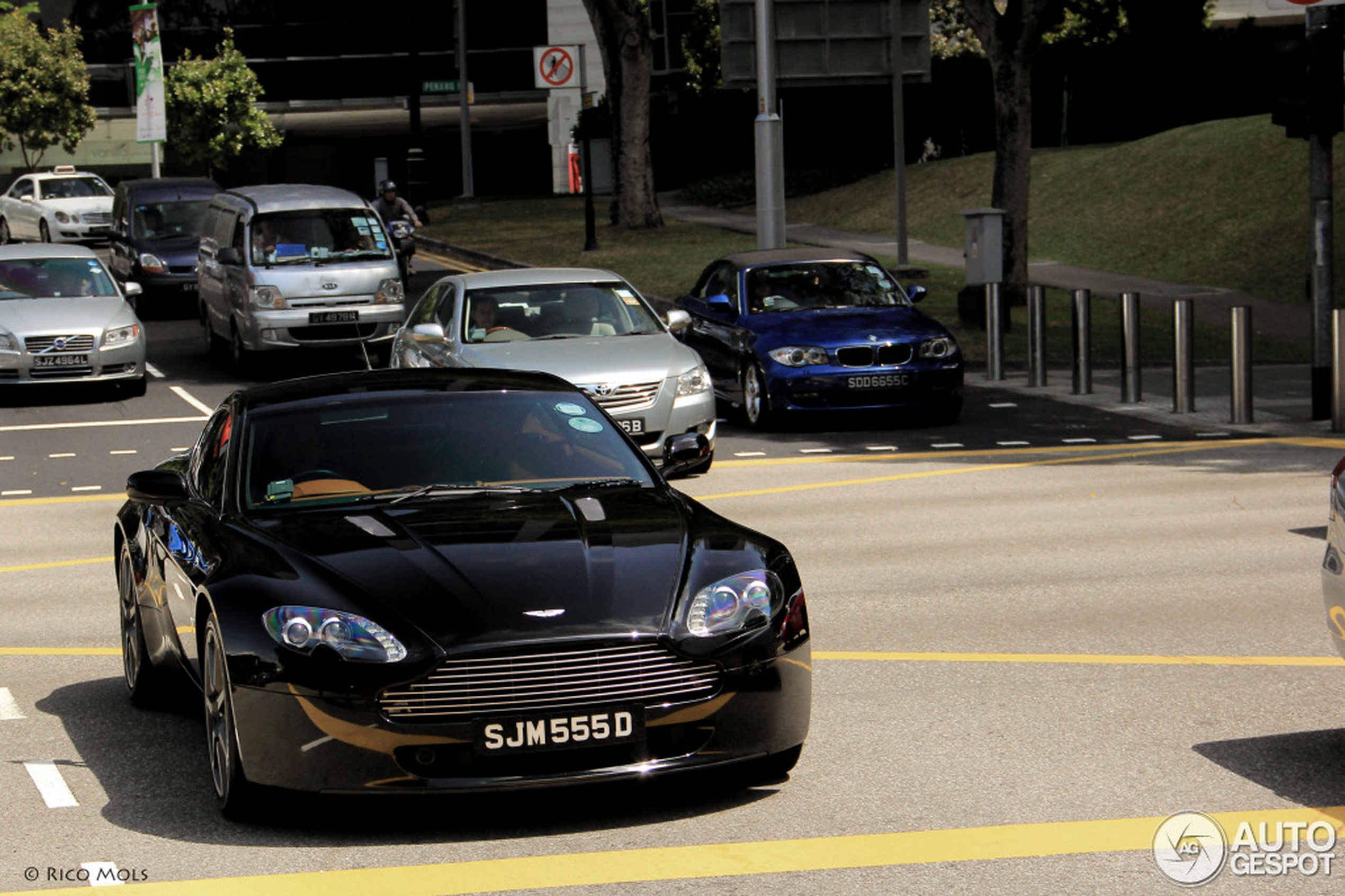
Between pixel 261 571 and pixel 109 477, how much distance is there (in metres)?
10.1

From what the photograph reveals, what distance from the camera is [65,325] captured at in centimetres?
2044

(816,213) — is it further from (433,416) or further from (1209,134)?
(433,416)

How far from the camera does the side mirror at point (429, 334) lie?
15742 millimetres

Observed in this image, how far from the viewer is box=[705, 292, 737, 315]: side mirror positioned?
60.2ft

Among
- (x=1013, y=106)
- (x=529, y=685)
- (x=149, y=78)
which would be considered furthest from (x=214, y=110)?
(x=529, y=685)

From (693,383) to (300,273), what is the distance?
339 inches

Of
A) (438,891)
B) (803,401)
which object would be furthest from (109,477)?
(438,891)

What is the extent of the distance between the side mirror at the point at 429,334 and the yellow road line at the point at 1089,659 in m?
8.03

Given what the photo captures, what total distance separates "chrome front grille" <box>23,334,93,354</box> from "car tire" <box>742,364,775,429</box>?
728cm

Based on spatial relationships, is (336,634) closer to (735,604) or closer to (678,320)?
(735,604)

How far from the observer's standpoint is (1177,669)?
7.81 meters

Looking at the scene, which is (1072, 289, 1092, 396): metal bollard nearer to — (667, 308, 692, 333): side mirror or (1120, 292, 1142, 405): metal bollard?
(1120, 292, 1142, 405): metal bollard

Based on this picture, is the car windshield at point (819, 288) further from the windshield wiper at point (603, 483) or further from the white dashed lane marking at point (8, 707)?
the windshield wiper at point (603, 483)

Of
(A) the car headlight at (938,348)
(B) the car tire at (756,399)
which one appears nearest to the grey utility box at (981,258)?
(A) the car headlight at (938,348)
